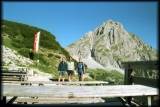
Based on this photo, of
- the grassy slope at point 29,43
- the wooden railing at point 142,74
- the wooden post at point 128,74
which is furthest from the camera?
the grassy slope at point 29,43

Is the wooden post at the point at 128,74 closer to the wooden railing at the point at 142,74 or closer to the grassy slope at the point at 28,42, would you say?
the wooden railing at the point at 142,74

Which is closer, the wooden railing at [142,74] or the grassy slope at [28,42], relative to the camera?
the wooden railing at [142,74]

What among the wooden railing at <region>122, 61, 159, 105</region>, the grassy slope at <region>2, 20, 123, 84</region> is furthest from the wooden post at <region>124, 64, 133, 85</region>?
the grassy slope at <region>2, 20, 123, 84</region>

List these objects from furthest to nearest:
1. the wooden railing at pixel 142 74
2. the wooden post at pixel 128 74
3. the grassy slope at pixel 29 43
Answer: the grassy slope at pixel 29 43 < the wooden post at pixel 128 74 < the wooden railing at pixel 142 74

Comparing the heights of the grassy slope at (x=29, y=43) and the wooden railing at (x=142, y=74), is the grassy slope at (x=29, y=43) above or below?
above

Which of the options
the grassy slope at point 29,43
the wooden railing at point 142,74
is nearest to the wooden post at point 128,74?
the wooden railing at point 142,74

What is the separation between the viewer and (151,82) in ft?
27.0

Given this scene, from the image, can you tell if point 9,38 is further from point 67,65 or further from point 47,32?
point 67,65

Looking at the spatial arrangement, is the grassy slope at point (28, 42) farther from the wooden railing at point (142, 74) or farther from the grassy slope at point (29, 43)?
the wooden railing at point (142, 74)

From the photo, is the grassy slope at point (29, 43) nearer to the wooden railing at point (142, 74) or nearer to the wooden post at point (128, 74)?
the wooden post at point (128, 74)

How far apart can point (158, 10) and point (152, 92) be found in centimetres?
248

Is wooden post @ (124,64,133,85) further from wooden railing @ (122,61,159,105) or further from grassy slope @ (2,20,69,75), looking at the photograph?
Result: grassy slope @ (2,20,69,75)

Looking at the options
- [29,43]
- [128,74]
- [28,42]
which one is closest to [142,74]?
[128,74]

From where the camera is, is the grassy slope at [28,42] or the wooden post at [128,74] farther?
the grassy slope at [28,42]
